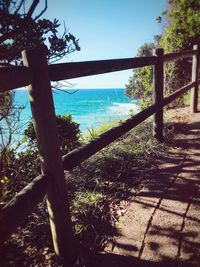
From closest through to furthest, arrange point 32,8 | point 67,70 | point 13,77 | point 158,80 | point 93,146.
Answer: point 13,77, point 67,70, point 93,146, point 32,8, point 158,80

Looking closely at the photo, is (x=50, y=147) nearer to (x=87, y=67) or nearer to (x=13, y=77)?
(x=13, y=77)

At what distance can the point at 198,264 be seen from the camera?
5.57 feet

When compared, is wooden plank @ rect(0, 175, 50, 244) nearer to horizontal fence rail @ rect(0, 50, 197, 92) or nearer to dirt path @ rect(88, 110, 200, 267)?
horizontal fence rail @ rect(0, 50, 197, 92)

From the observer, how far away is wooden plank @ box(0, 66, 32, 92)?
4.03 feet

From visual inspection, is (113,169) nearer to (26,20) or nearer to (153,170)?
(153,170)

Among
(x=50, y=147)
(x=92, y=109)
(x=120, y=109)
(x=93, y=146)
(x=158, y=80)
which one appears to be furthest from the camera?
(x=120, y=109)

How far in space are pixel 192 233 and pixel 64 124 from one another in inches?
163

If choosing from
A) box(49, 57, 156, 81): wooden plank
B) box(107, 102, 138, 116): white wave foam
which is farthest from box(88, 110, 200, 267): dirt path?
box(107, 102, 138, 116): white wave foam

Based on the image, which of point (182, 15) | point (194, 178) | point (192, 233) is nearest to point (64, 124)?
point (194, 178)

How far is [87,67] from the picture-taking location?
6.77 feet

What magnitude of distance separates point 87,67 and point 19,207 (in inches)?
50.9

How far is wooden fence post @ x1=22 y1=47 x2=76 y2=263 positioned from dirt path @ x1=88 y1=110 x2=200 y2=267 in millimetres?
316

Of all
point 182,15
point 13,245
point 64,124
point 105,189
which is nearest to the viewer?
point 13,245

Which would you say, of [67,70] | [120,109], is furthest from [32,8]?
[120,109]
